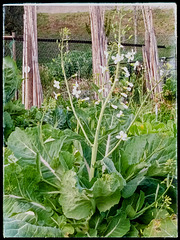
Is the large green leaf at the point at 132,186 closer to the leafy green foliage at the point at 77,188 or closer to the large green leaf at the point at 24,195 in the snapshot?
the leafy green foliage at the point at 77,188

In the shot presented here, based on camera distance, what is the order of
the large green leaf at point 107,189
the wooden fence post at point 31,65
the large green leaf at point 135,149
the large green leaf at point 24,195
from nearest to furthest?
the large green leaf at point 107,189
the large green leaf at point 24,195
the large green leaf at point 135,149
the wooden fence post at point 31,65

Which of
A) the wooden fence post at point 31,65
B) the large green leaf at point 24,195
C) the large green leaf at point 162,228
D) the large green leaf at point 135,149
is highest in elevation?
the wooden fence post at point 31,65

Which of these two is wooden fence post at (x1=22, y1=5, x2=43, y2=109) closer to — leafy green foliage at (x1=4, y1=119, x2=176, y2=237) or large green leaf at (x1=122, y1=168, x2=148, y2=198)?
leafy green foliage at (x1=4, y1=119, x2=176, y2=237)

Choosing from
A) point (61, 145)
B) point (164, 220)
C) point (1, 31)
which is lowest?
point (164, 220)

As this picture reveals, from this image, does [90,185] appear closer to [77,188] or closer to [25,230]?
[77,188]

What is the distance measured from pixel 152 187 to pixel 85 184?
0.24 meters

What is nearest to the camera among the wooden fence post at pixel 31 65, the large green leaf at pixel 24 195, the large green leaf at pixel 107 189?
the large green leaf at pixel 107 189

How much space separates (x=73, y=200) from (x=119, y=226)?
16 cm

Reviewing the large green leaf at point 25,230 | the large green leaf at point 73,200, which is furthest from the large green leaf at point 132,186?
the large green leaf at point 25,230

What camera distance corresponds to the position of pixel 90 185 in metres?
0.90

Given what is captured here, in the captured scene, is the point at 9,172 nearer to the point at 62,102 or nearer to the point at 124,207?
the point at 124,207

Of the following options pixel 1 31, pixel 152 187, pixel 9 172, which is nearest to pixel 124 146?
pixel 152 187

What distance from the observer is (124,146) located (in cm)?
107

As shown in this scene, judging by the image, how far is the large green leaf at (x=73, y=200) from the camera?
0.85 metres
